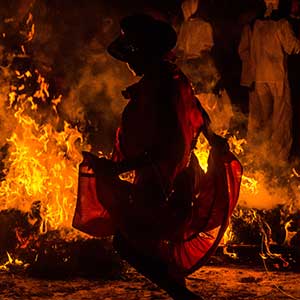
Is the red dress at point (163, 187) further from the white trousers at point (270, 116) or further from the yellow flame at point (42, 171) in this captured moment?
the white trousers at point (270, 116)

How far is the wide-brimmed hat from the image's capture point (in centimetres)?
419

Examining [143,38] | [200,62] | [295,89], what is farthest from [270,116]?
[143,38]

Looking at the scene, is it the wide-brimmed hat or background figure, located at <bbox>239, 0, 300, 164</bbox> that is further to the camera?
background figure, located at <bbox>239, 0, 300, 164</bbox>

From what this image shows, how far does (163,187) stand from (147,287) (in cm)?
161

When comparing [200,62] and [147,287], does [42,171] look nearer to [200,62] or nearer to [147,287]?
[147,287]

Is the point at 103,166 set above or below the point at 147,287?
above

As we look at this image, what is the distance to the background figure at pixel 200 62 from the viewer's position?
10586mm

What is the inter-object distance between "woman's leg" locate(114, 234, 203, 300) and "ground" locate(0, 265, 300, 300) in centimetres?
114

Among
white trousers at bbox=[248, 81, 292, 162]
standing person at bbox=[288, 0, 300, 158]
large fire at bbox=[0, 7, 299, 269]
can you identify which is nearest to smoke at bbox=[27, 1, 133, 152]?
large fire at bbox=[0, 7, 299, 269]

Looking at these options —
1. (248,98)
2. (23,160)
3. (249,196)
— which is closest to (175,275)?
(23,160)

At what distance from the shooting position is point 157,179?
411 centimetres

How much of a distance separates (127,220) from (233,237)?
10.1 ft

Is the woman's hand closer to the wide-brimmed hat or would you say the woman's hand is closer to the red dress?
the red dress

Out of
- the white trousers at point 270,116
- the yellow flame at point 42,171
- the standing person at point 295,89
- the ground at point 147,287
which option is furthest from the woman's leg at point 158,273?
the standing person at point 295,89
